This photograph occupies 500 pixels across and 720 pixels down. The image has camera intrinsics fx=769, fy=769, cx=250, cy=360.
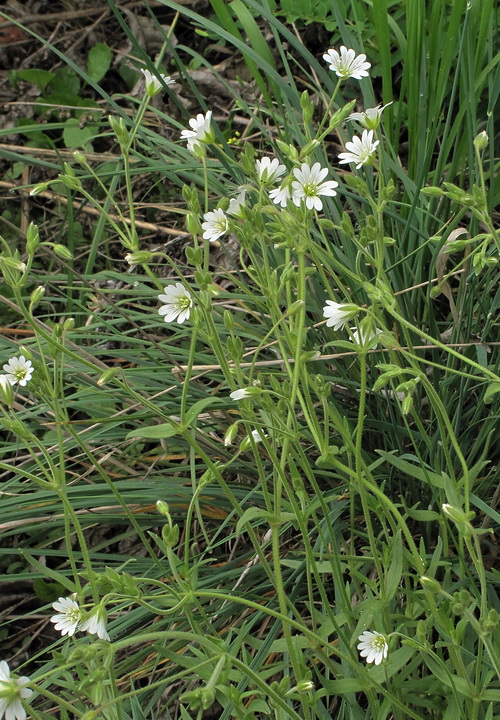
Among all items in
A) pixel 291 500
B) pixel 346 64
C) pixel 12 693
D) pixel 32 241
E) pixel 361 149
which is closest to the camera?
pixel 12 693

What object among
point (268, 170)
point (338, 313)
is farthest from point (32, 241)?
point (338, 313)

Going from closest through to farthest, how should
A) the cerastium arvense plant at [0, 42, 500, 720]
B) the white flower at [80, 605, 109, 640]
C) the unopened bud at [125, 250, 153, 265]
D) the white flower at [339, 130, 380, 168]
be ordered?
the white flower at [80, 605, 109, 640] < the cerastium arvense plant at [0, 42, 500, 720] < the unopened bud at [125, 250, 153, 265] < the white flower at [339, 130, 380, 168]

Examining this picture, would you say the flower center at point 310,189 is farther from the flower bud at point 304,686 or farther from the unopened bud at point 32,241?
the flower bud at point 304,686

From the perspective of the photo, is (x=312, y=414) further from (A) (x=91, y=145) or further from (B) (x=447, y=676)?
(A) (x=91, y=145)

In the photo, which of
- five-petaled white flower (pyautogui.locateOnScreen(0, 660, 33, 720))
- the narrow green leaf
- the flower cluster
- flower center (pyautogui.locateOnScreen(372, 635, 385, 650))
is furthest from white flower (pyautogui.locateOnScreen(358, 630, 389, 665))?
the narrow green leaf

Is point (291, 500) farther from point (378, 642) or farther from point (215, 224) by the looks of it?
point (215, 224)

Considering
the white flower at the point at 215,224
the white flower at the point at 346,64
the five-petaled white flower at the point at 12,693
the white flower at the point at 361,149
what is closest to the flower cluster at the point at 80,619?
the five-petaled white flower at the point at 12,693

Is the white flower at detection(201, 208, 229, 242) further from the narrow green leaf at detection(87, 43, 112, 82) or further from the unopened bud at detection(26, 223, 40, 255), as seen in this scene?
the narrow green leaf at detection(87, 43, 112, 82)
